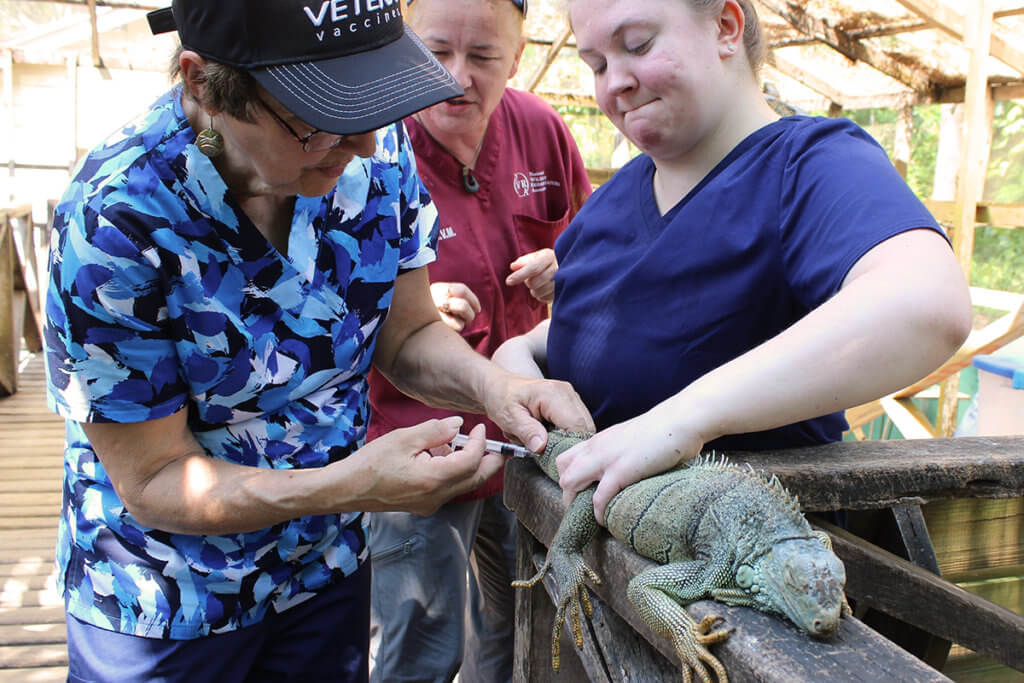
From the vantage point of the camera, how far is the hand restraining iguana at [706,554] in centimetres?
114

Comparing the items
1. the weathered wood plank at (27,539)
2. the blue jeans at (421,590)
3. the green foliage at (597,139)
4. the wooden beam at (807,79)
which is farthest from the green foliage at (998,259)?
the weathered wood plank at (27,539)

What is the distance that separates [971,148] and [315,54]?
617 centimetres

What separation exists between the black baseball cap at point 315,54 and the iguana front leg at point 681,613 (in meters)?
0.96

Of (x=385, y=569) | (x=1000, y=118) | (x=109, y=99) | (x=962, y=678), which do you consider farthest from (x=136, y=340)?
(x=1000, y=118)

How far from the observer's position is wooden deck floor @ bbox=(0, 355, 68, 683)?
3643 millimetres

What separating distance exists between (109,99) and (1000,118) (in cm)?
1331

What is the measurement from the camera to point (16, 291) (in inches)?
321

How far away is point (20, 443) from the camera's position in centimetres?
621

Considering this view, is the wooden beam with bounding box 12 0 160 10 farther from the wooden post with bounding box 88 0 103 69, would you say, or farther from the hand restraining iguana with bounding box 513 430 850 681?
the hand restraining iguana with bounding box 513 430 850 681

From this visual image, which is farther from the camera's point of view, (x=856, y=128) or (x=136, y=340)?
(x=136, y=340)

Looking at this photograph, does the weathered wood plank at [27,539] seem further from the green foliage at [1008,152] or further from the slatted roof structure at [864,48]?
the green foliage at [1008,152]

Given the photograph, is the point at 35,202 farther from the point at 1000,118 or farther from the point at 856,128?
the point at 1000,118

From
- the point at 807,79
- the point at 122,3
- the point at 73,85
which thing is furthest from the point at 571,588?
the point at 73,85

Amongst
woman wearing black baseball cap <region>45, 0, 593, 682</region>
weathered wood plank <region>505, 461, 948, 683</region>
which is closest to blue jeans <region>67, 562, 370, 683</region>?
woman wearing black baseball cap <region>45, 0, 593, 682</region>
